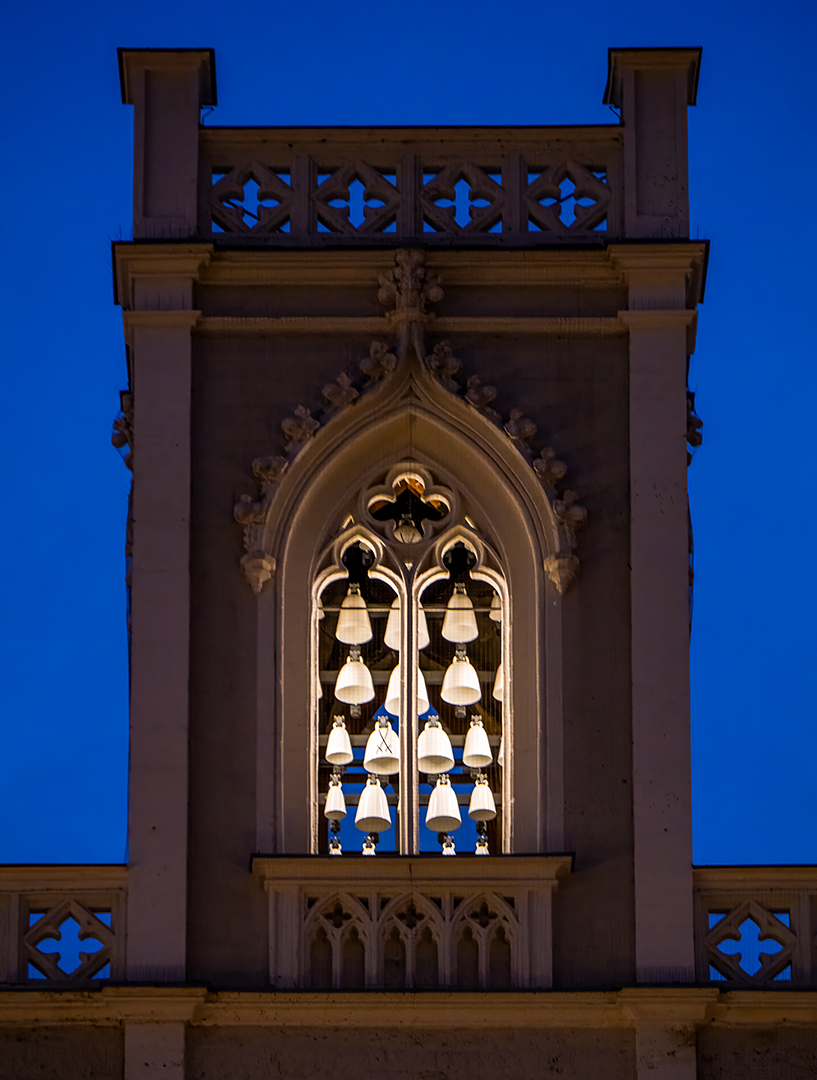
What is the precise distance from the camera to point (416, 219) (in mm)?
24953

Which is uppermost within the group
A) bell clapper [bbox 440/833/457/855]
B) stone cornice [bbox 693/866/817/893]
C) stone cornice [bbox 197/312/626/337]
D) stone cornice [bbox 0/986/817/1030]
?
stone cornice [bbox 197/312/626/337]

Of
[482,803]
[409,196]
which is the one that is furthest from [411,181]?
[482,803]

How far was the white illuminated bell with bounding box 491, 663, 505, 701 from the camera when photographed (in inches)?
936

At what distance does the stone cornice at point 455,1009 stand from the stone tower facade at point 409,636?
2cm

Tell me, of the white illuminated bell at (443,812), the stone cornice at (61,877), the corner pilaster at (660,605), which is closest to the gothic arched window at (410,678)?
the white illuminated bell at (443,812)

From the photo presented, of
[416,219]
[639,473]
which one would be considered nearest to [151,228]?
[416,219]

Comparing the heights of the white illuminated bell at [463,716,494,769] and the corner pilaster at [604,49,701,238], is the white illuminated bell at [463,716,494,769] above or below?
below

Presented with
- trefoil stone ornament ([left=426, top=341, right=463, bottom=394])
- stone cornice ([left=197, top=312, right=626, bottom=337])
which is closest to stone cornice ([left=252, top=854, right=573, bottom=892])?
trefoil stone ornament ([left=426, top=341, right=463, bottom=394])

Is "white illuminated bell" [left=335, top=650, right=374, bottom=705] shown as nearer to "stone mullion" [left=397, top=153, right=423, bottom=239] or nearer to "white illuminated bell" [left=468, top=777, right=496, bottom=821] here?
"white illuminated bell" [left=468, top=777, right=496, bottom=821]

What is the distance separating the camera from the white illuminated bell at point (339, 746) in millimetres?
24016

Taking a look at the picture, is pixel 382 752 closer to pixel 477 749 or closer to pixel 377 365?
pixel 477 749

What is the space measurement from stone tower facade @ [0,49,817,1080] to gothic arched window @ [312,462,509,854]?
0.03 metres

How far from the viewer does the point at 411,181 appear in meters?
25.1

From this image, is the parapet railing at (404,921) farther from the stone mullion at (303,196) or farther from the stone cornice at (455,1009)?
the stone mullion at (303,196)
